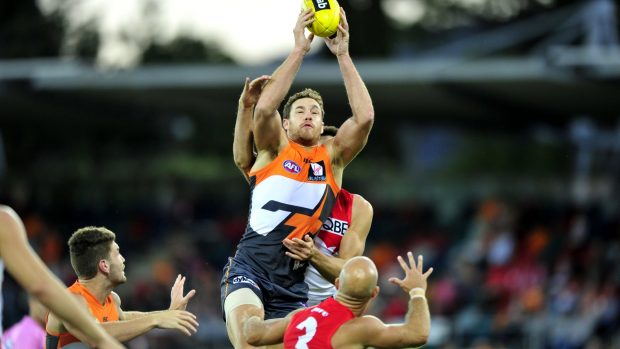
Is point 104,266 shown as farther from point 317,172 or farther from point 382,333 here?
point 382,333

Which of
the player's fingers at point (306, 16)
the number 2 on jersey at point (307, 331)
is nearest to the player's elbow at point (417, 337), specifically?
the number 2 on jersey at point (307, 331)

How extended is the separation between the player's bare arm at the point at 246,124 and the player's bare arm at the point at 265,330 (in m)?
1.61

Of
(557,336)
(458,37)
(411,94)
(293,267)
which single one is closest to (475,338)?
(557,336)

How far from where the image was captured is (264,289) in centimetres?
619

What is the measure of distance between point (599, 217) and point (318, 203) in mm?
12780

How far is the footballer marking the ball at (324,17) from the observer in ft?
20.4

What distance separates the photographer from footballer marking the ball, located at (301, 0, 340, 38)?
6207 mm

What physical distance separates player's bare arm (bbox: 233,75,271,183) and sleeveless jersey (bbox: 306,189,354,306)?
0.90m

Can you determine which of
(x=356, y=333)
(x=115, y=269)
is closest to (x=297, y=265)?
(x=115, y=269)

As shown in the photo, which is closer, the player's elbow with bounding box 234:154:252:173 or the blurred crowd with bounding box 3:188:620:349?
the player's elbow with bounding box 234:154:252:173

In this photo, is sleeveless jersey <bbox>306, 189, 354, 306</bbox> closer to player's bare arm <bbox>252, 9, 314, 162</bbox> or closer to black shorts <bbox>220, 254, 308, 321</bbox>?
black shorts <bbox>220, 254, 308, 321</bbox>

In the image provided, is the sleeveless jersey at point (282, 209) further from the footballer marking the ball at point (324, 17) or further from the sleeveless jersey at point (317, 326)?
the sleeveless jersey at point (317, 326)

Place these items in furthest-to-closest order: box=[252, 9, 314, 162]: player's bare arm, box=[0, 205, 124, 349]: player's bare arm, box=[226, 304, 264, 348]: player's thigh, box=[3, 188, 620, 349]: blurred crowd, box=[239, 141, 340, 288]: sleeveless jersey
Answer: box=[3, 188, 620, 349]: blurred crowd → box=[239, 141, 340, 288]: sleeveless jersey → box=[252, 9, 314, 162]: player's bare arm → box=[226, 304, 264, 348]: player's thigh → box=[0, 205, 124, 349]: player's bare arm

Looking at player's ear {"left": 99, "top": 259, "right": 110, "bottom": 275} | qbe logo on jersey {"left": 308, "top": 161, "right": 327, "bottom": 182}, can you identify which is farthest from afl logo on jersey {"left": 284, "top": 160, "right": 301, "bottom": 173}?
player's ear {"left": 99, "top": 259, "right": 110, "bottom": 275}
